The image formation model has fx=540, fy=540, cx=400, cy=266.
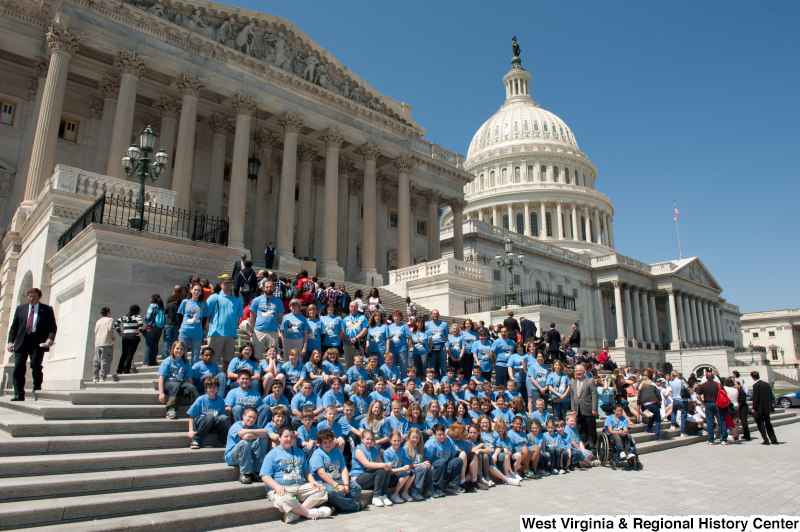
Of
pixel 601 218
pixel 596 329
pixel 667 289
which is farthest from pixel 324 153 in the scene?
pixel 601 218

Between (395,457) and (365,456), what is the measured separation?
1.72 ft

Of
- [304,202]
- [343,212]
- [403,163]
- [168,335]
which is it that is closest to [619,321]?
[403,163]

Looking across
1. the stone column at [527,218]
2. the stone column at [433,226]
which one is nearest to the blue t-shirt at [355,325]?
the stone column at [433,226]

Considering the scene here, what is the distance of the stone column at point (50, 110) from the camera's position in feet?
72.8

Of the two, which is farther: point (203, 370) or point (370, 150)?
point (370, 150)

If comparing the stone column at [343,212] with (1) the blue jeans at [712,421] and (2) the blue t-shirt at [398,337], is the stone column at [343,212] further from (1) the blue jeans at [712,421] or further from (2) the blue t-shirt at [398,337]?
(1) the blue jeans at [712,421]

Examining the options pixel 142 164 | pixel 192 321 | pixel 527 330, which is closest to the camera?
pixel 192 321

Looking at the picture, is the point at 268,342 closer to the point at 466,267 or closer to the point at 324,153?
the point at 466,267

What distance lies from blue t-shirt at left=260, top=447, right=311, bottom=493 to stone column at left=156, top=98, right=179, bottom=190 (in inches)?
964

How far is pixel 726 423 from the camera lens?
53.7 ft

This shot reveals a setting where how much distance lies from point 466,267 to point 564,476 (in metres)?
19.4

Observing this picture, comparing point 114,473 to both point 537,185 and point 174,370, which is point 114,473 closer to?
point 174,370

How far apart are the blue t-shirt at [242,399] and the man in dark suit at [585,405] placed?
24.5 feet

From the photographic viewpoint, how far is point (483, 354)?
48.1 ft
